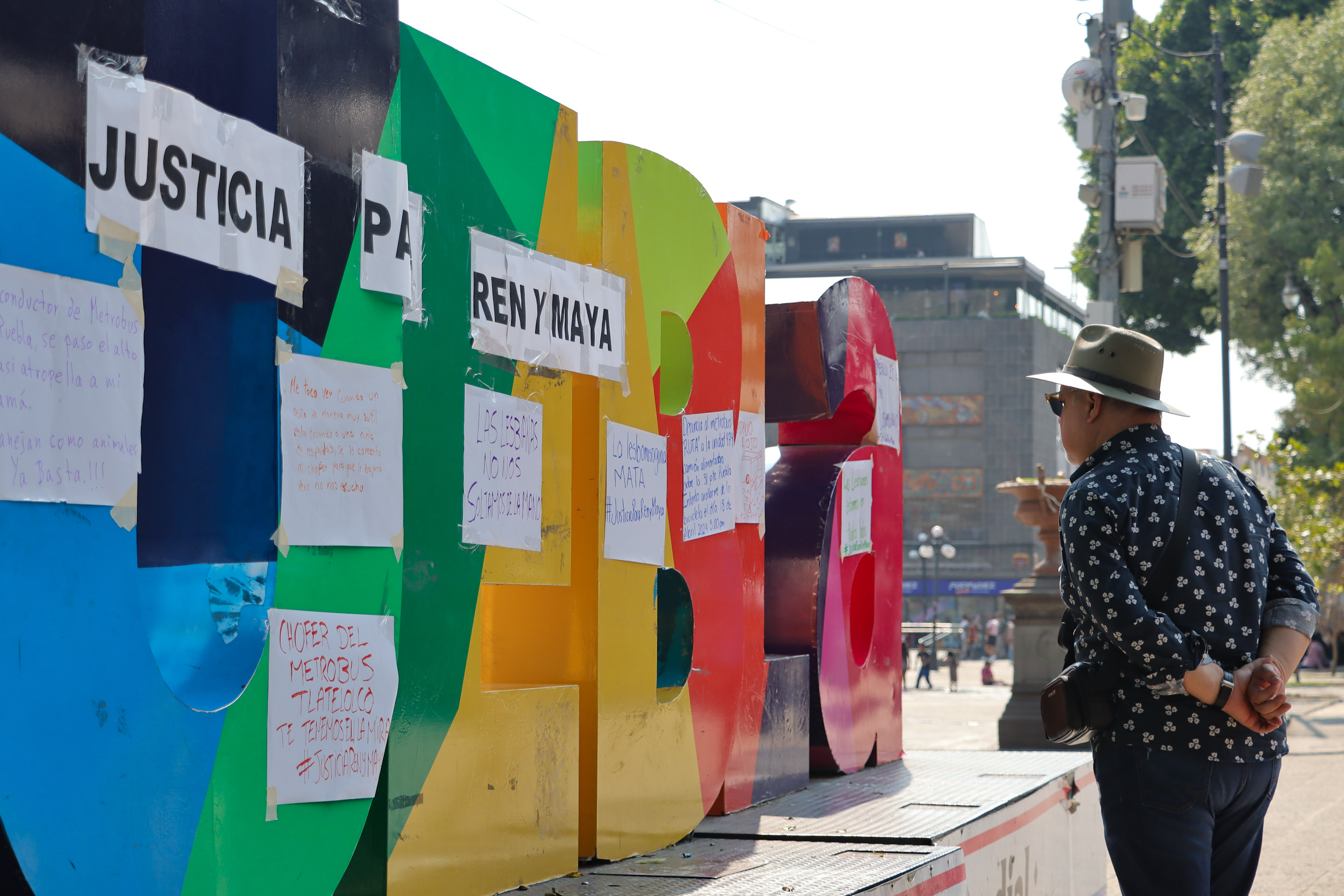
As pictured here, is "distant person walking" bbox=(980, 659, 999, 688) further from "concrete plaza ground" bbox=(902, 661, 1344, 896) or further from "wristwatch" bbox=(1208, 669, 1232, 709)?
"wristwatch" bbox=(1208, 669, 1232, 709)

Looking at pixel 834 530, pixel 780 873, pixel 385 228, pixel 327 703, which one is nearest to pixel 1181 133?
pixel 834 530

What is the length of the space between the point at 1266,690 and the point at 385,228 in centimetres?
254

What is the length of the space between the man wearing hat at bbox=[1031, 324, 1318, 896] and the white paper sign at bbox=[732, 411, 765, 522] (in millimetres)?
2139

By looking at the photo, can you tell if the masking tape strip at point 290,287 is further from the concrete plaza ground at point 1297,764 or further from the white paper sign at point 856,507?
the concrete plaza ground at point 1297,764

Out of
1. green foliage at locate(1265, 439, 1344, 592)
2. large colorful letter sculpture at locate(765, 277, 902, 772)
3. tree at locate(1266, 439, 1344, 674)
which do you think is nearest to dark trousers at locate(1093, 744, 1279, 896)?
large colorful letter sculpture at locate(765, 277, 902, 772)

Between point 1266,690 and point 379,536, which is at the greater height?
point 379,536

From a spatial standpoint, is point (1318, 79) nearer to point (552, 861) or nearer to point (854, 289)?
point (854, 289)

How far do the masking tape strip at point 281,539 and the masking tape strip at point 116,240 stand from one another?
0.73m

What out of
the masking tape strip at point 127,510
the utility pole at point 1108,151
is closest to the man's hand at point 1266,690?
the masking tape strip at point 127,510

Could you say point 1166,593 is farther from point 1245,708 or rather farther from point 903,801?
point 903,801

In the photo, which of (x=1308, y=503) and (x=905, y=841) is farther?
(x=1308, y=503)

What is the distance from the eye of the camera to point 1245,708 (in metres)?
3.53

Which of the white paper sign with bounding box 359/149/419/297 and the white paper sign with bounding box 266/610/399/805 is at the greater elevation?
the white paper sign with bounding box 359/149/419/297

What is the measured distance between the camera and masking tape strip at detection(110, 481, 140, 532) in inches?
114
